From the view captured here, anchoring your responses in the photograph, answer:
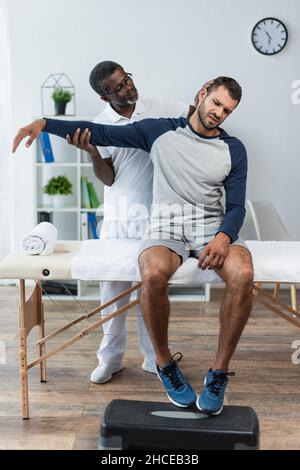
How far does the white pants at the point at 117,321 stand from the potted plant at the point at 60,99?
56.7 inches

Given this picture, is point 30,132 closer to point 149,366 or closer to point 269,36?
point 149,366

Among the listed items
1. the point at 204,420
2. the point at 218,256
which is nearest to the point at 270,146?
the point at 218,256

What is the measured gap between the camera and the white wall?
14.2 ft

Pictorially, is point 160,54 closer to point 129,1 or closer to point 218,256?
point 129,1

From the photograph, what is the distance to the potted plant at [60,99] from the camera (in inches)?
166

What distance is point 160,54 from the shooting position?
4.37 metres

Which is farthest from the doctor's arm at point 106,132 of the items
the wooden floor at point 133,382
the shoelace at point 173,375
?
the wooden floor at point 133,382

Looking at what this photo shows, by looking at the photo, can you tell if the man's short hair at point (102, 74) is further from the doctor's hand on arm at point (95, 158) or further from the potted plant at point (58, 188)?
the potted plant at point (58, 188)

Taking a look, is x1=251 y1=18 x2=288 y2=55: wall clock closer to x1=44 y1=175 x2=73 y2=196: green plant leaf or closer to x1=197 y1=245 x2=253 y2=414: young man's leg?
x1=44 y1=175 x2=73 y2=196: green plant leaf

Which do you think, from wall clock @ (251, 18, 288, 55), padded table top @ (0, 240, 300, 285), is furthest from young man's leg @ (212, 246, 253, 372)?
wall clock @ (251, 18, 288, 55)

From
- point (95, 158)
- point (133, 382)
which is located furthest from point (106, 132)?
point (133, 382)

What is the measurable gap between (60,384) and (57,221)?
→ 186 centimetres

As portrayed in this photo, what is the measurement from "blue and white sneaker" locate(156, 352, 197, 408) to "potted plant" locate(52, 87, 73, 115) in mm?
2241

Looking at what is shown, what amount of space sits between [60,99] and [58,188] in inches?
20.6
